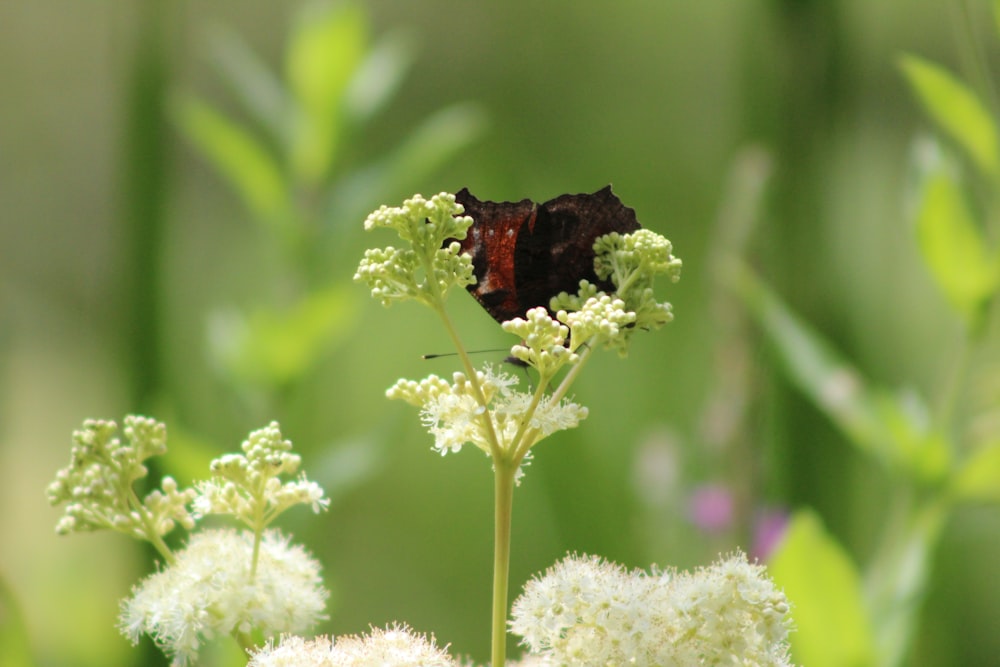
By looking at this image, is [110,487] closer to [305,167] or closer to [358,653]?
[358,653]

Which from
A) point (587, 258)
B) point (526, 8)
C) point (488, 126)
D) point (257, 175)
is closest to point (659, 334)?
point (488, 126)

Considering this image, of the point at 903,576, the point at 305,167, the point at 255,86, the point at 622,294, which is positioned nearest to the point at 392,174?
the point at 305,167

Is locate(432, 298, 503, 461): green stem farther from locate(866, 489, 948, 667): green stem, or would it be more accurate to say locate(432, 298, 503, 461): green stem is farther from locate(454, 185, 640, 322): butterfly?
locate(866, 489, 948, 667): green stem

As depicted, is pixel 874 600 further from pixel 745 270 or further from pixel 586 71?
pixel 586 71

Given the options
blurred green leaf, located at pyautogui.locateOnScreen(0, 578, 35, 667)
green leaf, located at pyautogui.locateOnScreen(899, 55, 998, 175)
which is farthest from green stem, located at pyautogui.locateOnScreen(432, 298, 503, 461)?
green leaf, located at pyautogui.locateOnScreen(899, 55, 998, 175)

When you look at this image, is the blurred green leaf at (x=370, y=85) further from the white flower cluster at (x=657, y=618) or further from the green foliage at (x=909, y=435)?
the white flower cluster at (x=657, y=618)

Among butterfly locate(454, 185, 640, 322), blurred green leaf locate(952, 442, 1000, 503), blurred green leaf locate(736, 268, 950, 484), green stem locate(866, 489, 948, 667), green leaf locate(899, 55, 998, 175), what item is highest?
green leaf locate(899, 55, 998, 175)
